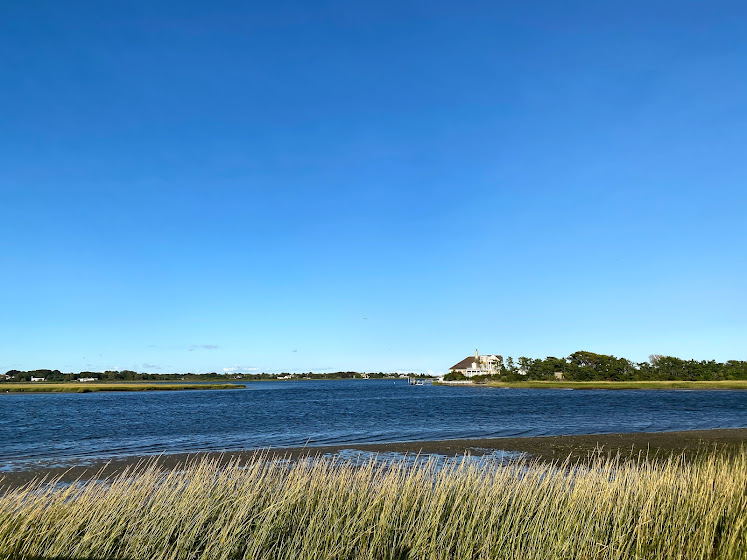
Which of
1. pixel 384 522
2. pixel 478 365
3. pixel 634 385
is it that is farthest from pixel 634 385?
pixel 384 522

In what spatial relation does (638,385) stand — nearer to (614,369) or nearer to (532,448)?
(614,369)

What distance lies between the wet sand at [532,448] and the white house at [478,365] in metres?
132

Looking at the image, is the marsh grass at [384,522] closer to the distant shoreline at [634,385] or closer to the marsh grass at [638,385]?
the marsh grass at [638,385]

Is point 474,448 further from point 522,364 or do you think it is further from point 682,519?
point 522,364

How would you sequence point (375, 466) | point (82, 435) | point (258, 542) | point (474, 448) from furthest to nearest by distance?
point (82, 435), point (474, 448), point (375, 466), point (258, 542)

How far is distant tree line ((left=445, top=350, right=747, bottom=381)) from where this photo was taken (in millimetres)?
118562

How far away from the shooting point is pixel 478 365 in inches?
6476

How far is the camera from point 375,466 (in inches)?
711

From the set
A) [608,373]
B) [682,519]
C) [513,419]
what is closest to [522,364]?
[608,373]

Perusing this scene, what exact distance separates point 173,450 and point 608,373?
119492mm

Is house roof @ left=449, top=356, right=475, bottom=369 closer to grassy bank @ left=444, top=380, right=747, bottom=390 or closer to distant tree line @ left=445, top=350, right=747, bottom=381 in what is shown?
distant tree line @ left=445, top=350, right=747, bottom=381

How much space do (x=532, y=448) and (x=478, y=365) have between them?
14432cm

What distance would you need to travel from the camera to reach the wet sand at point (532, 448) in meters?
19.8

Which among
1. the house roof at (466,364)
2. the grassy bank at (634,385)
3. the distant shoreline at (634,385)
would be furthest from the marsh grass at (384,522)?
the house roof at (466,364)
